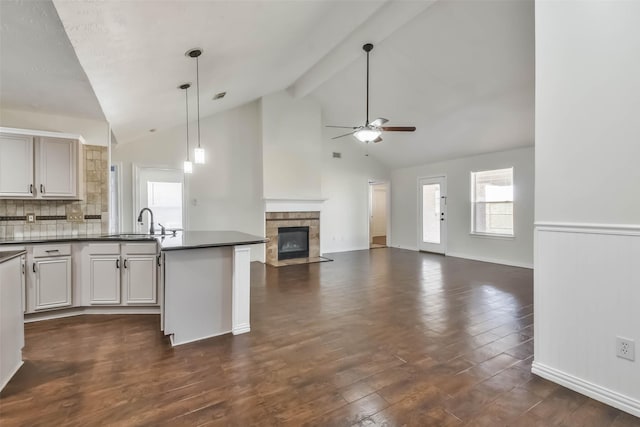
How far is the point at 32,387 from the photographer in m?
2.06

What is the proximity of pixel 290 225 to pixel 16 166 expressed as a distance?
15.2 feet

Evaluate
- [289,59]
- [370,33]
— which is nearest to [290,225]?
[289,59]

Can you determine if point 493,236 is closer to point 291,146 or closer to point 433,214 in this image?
point 433,214

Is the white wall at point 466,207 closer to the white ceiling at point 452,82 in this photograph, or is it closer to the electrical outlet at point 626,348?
the white ceiling at point 452,82

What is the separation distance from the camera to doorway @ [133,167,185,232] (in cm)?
555

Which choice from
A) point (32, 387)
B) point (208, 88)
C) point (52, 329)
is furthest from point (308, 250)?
point (32, 387)

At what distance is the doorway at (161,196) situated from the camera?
555 cm

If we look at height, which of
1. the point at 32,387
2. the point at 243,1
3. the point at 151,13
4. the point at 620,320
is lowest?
the point at 32,387

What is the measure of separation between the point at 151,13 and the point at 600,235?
332 centimetres

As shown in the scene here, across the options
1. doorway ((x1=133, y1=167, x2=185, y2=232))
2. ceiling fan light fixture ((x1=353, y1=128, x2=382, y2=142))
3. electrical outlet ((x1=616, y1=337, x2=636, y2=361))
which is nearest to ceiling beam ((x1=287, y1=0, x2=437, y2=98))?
ceiling fan light fixture ((x1=353, y1=128, x2=382, y2=142))

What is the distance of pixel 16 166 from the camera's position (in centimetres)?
336

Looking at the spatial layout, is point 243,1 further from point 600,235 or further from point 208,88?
point 600,235

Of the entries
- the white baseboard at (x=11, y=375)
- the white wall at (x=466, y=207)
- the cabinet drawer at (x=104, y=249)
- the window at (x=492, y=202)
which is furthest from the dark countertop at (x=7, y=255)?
the window at (x=492, y=202)

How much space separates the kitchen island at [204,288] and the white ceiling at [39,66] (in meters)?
1.70
